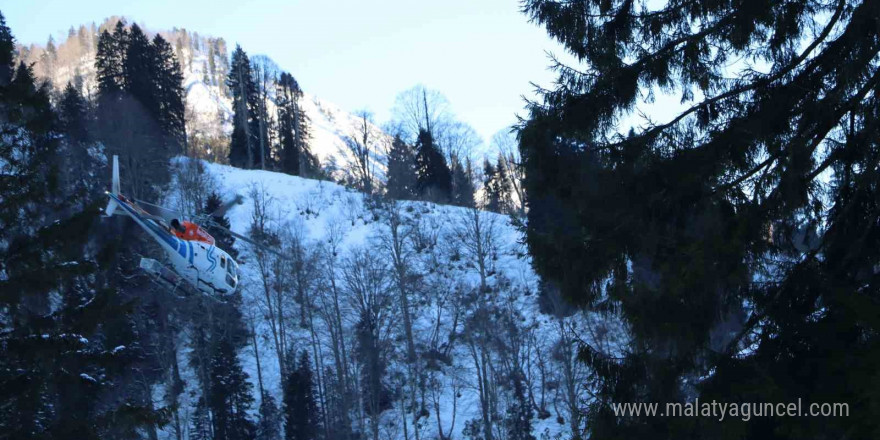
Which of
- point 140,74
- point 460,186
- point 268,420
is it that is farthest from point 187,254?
point 460,186

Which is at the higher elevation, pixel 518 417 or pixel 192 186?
pixel 192 186

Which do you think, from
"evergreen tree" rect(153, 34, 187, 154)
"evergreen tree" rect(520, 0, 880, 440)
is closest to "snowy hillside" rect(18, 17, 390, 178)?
"evergreen tree" rect(153, 34, 187, 154)

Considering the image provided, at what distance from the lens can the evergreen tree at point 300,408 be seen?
2688cm

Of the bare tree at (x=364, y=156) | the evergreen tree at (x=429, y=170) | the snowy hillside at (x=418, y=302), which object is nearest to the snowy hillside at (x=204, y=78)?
the bare tree at (x=364, y=156)

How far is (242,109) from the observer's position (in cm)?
5688

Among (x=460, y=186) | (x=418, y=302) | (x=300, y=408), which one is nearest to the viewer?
(x=300, y=408)

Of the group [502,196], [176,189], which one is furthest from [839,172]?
[502,196]

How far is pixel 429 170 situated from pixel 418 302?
18.9 m

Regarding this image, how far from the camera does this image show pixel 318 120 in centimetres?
11394

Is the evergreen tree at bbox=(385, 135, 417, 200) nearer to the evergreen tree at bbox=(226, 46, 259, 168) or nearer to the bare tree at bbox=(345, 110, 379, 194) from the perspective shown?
the bare tree at bbox=(345, 110, 379, 194)

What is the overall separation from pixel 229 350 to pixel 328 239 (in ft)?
41.4

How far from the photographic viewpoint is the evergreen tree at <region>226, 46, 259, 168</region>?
A: 5516cm

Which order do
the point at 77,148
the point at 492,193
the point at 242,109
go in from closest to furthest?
the point at 77,148
the point at 492,193
the point at 242,109

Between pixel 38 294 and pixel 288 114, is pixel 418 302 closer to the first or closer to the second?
pixel 38 294
